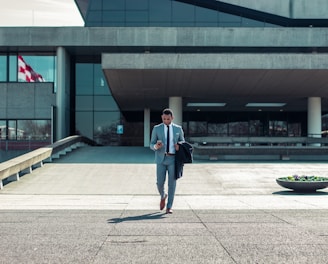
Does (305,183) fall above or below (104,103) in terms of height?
below

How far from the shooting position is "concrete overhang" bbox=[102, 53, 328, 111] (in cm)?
2348

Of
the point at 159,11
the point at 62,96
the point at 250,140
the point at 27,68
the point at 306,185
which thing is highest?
the point at 159,11

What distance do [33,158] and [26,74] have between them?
18.9 m

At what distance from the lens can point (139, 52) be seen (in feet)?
108

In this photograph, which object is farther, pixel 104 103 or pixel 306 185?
pixel 104 103

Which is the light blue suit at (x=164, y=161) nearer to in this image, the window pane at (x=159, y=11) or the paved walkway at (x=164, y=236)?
the paved walkway at (x=164, y=236)

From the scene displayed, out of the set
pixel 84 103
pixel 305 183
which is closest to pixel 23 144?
pixel 84 103

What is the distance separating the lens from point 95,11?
3528cm

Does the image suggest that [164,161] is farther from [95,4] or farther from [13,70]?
[95,4]

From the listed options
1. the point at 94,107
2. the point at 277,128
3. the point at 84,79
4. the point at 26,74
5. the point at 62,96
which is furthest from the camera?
the point at 277,128

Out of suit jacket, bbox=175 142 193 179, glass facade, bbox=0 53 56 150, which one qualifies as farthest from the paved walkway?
glass facade, bbox=0 53 56 150

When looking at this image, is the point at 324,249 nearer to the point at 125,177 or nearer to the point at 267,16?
the point at 125,177

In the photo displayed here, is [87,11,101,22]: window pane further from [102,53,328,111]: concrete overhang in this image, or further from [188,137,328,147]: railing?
[188,137,328,147]: railing

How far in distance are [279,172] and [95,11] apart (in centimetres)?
2395
